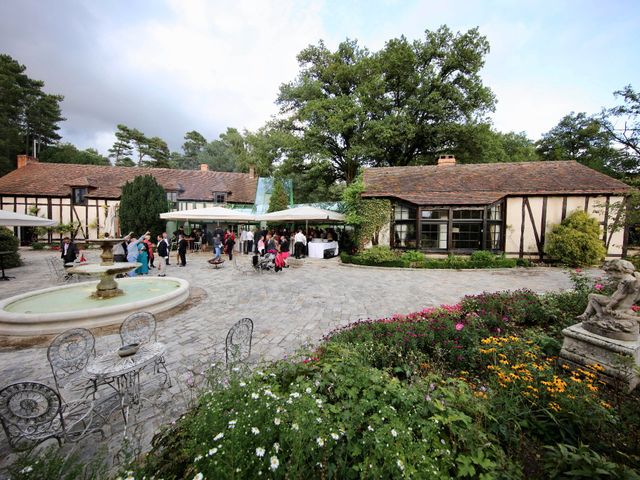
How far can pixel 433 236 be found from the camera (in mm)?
14820

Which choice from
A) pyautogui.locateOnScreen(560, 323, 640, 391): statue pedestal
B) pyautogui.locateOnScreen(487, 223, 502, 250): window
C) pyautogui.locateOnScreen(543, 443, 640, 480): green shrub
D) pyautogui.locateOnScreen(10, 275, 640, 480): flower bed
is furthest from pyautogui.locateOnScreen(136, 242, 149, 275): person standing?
pyautogui.locateOnScreen(487, 223, 502, 250): window

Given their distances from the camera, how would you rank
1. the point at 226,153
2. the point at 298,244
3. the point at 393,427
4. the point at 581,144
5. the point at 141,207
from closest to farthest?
the point at 393,427 < the point at 298,244 < the point at 141,207 < the point at 581,144 < the point at 226,153

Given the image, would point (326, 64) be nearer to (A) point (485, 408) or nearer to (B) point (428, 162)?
(B) point (428, 162)

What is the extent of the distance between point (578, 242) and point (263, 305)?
1470 cm

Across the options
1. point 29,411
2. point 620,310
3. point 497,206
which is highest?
point 497,206

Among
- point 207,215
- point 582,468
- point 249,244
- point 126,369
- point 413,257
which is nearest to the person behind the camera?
point 582,468

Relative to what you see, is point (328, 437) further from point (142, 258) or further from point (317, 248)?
point (317, 248)

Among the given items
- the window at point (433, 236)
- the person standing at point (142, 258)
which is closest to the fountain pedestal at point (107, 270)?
the person standing at point (142, 258)

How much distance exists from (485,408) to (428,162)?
26297mm

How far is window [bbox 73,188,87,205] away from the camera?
21422 mm

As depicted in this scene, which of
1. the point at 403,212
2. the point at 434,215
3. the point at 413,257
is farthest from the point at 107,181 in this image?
the point at 434,215

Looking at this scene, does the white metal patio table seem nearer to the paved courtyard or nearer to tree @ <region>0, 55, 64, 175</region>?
the paved courtyard

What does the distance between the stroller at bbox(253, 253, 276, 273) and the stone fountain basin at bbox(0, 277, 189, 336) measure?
335 centimetres

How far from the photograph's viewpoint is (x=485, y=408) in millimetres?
2326
